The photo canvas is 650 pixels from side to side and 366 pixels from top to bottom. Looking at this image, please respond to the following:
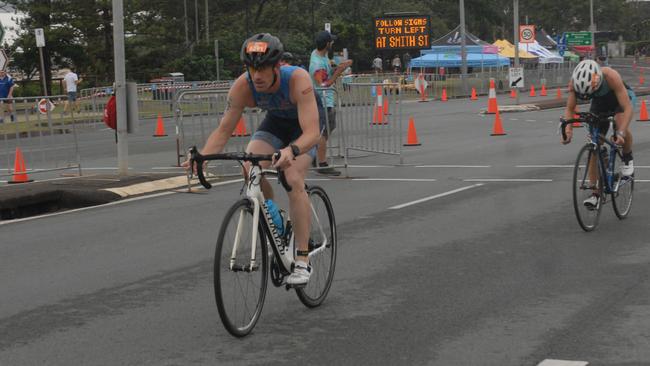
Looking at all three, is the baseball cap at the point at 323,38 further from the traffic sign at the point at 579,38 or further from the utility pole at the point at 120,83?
the traffic sign at the point at 579,38

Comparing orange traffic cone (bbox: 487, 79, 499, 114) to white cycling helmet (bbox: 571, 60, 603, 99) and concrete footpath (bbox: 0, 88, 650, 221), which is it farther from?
white cycling helmet (bbox: 571, 60, 603, 99)

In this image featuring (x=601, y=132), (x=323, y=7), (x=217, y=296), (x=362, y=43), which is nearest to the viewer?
(x=217, y=296)

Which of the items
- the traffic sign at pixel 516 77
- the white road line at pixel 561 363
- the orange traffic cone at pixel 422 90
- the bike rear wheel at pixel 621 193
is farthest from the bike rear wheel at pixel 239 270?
the orange traffic cone at pixel 422 90

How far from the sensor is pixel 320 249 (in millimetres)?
7480

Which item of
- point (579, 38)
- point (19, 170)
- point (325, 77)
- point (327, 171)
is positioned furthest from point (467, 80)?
point (19, 170)

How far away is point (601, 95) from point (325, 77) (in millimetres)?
6593

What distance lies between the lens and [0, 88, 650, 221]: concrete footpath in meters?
13.7

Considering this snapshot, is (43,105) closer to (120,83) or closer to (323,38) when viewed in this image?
(120,83)

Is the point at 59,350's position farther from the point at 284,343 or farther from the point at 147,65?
the point at 147,65

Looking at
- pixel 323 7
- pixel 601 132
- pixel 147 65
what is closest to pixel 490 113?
pixel 601 132

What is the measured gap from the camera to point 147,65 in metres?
61.8

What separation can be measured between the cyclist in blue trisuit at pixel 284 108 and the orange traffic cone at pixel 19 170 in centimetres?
1006

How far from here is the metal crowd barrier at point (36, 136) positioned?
1612cm

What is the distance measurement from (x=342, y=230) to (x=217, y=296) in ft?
16.2
